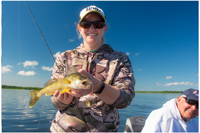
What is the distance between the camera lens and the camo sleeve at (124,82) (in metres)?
2.14

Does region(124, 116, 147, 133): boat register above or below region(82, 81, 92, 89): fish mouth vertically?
below

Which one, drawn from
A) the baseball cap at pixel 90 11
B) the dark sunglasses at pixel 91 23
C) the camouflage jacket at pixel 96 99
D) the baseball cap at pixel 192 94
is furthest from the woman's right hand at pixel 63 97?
the baseball cap at pixel 192 94

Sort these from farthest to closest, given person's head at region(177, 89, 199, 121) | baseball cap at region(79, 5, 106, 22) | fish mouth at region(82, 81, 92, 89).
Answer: person's head at region(177, 89, 199, 121), baseball cap at region(79, 5, 106, 22), fish mouth at region(82, 81, 92, 89)

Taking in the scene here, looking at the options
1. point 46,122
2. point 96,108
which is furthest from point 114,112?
point 46,122

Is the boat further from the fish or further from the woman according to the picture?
the fish

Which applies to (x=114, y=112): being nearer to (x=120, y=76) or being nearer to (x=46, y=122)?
(x=120, y=76)

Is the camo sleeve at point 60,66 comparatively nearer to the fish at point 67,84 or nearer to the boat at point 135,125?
the fish at point 67,84

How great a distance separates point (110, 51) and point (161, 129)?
2.94m

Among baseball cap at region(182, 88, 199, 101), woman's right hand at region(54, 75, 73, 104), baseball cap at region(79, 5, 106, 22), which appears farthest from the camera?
baseball cap at region(182, 88, 199, 101)

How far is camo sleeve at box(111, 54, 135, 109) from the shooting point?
2.14m

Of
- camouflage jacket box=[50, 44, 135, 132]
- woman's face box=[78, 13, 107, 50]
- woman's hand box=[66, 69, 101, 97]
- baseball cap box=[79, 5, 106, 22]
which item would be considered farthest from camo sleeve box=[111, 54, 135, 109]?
baseball cap box=[79, 5, 106, 22]

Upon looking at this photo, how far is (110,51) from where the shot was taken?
121 inches

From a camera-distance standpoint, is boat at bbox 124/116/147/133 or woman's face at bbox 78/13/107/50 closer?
woman's face at bbox 78/13/107/50

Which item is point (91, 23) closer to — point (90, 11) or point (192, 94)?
point (90, 11)
